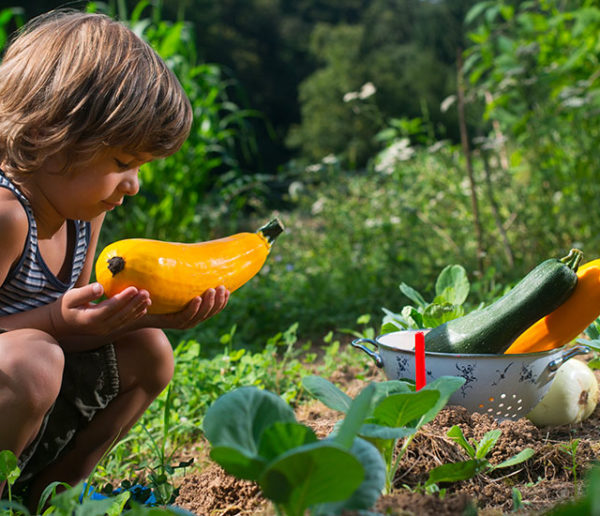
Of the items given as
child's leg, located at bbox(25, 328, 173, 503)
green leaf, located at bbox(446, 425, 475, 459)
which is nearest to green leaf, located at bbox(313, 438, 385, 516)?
green leaf, located at bbox(446, 425, 475, 459)

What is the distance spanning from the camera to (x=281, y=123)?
67.2 feet

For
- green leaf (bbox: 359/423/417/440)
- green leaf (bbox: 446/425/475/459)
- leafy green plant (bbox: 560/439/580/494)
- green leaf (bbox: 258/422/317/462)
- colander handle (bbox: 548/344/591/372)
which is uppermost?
green leaf (bbox: 258/422/317/462)

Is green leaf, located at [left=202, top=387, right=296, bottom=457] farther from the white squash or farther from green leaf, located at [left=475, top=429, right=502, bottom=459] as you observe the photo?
the white squash

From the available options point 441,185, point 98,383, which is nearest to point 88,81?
point 98,383

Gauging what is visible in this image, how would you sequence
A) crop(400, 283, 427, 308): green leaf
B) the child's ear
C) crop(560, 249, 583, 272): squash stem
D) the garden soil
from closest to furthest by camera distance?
→ the garden soil → the child's ear → crop(560, 249, 583, 272): squash stem → crop(400, 283, 427, 308): green leaf

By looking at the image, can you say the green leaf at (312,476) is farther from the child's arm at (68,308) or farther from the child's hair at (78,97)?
the child's hair at (78,97)


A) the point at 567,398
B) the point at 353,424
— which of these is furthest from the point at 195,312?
the point at 567,398

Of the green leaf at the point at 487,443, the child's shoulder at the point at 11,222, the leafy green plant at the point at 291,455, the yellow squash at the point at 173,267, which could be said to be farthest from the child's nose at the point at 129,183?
the green leaf at the point at 487,443

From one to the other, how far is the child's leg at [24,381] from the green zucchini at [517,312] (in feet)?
3.24

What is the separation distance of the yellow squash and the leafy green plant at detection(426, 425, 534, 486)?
68cm

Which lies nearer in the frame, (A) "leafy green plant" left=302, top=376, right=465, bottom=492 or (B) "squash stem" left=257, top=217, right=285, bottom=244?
(A) "leafy green plant" left=302, top=376, right=465, bottom=492

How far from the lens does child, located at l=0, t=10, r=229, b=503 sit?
1.55 metres

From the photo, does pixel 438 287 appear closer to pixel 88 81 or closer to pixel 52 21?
pixel 88 81

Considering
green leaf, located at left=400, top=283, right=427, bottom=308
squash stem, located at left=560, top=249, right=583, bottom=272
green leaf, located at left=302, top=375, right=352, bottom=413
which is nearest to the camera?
green leaf, located at left=302, top=375, right=352, bottom=413
